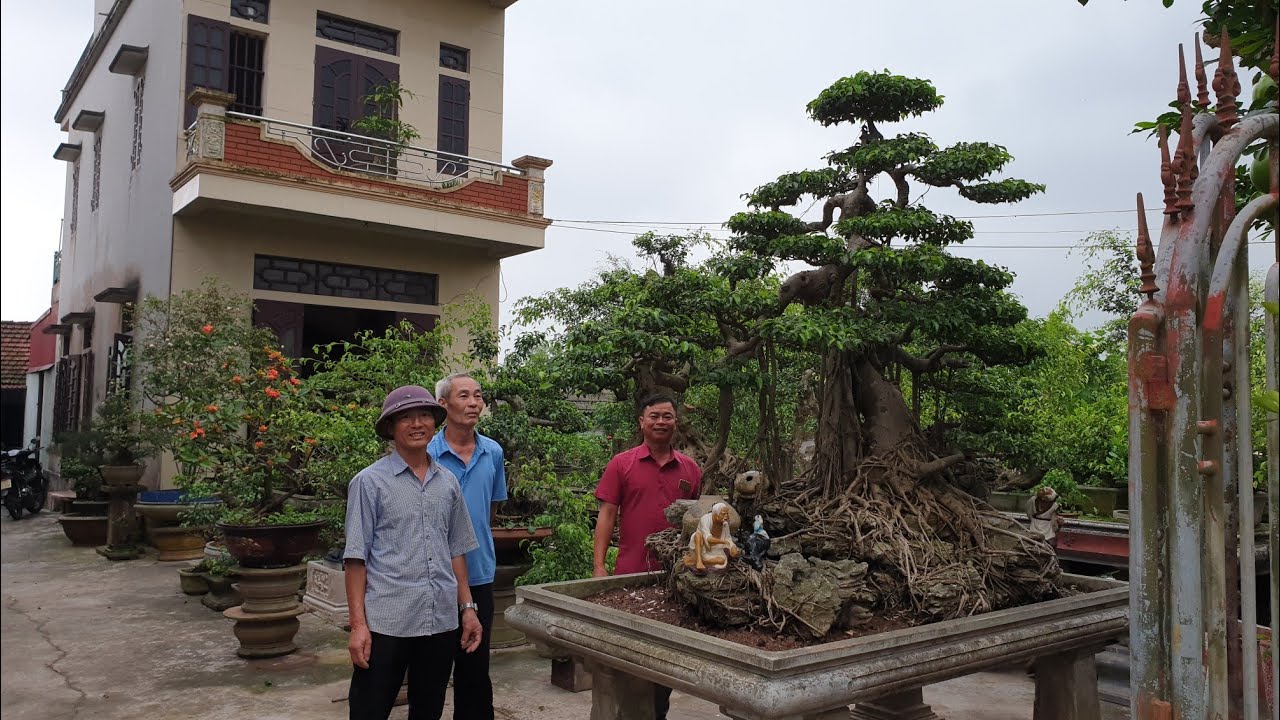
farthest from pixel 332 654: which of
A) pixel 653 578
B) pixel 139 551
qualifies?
pixel 139 551

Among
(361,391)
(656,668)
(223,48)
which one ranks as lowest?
(656,668)

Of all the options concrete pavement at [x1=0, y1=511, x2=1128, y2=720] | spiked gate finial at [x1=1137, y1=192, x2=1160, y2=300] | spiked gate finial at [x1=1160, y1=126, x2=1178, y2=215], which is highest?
spiked gate finial at [x1=1160, y1=126, x2=1178, y2=215]

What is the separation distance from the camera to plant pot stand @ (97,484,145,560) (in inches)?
376

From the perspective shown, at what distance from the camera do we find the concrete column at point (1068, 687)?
3.50m

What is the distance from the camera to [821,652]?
273 centimetres

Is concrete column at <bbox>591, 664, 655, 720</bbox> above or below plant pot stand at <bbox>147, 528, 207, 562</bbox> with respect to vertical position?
above

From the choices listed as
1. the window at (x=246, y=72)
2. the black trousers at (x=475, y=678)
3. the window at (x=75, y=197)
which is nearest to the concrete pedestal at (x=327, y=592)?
the black trousers at (x=475, y=678)

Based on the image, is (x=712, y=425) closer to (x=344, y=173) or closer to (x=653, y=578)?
(x=653, y=578)

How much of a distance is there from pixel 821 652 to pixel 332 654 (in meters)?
3.90

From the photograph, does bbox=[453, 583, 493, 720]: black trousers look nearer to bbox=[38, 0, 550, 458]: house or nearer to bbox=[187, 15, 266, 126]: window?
bbox=[38, 0, 550, 458]: house

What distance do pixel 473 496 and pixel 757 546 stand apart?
113cm

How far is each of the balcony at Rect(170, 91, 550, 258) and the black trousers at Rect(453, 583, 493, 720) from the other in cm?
708

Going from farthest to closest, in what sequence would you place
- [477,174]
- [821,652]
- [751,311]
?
[477,174] < [751,311] < [821,652]

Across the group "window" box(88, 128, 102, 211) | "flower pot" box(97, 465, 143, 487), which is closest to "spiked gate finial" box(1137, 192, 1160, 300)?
"flower pot" box(97, 465, 143, 487)
